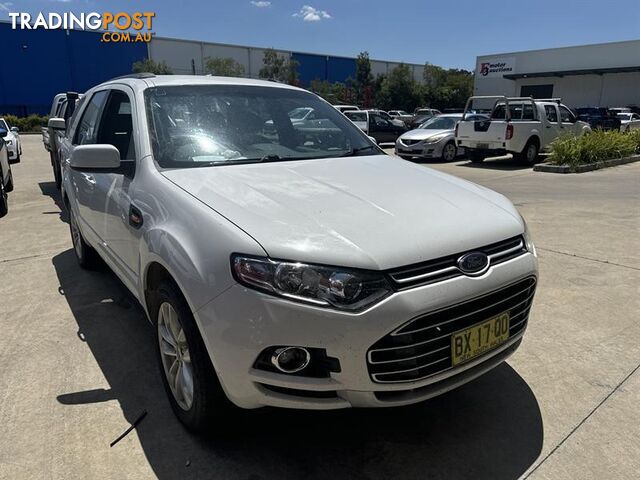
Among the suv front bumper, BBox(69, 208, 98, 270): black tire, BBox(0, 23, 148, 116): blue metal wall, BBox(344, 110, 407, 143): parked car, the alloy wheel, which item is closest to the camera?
the suv front bumper

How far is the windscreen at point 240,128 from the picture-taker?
2.91 m

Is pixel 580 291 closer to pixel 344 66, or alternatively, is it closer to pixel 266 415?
pixel 266 415

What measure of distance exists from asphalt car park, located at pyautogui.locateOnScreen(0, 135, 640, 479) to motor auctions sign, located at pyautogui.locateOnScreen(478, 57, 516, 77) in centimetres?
5227

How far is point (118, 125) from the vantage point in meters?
3.68

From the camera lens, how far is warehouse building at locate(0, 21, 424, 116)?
47500mm

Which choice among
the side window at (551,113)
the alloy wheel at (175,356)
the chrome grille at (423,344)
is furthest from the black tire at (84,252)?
the side window at (551,113)

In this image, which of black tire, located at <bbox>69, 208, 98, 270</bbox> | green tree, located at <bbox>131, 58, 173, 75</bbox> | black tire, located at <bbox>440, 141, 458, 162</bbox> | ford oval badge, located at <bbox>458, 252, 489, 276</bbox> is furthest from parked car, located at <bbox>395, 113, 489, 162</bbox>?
green tree, located at <bbox>131, 58, 173, 75</bbox>

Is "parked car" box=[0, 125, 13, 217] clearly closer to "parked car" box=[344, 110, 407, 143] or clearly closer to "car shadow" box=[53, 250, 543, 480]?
"car shadow" box=[53, 250, 543, 480]

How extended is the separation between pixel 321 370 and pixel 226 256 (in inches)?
23.7

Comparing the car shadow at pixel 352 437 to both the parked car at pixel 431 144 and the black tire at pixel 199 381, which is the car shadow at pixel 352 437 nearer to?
the black tire at pixel 199 381

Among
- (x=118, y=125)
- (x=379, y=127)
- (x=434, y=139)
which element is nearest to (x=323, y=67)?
(x=379, y=127)

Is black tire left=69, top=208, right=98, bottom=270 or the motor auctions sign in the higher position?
the motor auctions sign

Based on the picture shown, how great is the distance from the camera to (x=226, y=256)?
199 cm

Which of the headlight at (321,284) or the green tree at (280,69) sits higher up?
the green tree at (280,69)
